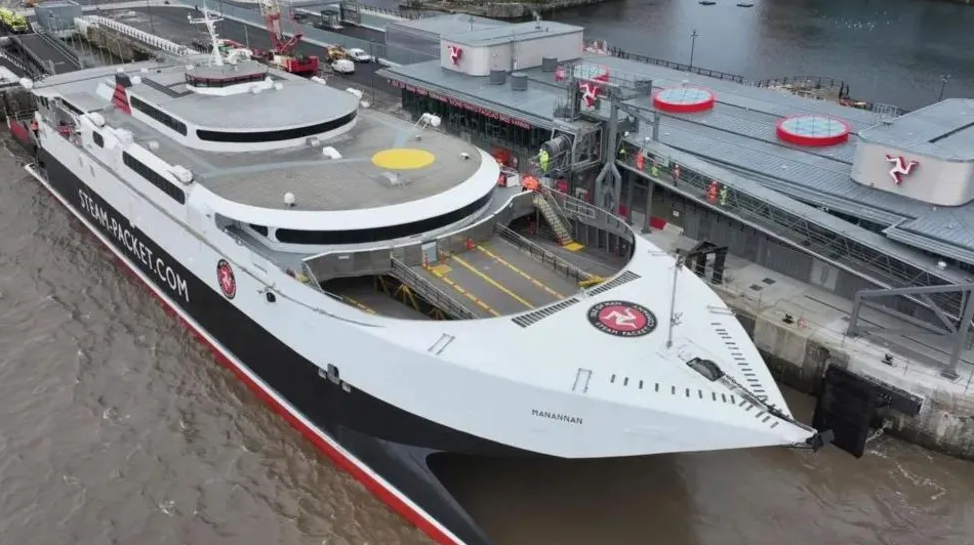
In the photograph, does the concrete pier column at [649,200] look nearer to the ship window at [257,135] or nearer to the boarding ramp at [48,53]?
the ship window at [257,135]

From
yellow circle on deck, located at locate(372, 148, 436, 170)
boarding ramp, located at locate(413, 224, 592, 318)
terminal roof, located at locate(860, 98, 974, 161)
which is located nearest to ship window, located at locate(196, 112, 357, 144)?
yellow circle on deck, located at locate(372, 148, 436, 170)

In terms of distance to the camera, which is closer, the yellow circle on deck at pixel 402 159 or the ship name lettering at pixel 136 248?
the yellow circle on deck at pixel 402 159

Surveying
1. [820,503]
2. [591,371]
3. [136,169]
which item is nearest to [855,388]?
[820,503]

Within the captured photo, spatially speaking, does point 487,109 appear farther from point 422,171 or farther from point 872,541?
point 872,541

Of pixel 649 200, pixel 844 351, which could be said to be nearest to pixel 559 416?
pixel 844 351

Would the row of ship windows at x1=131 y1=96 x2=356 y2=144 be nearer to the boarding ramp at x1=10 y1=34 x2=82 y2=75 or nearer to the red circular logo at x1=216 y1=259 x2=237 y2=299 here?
the red circular logo at x1=216 y1=259 x2=237 y2=299

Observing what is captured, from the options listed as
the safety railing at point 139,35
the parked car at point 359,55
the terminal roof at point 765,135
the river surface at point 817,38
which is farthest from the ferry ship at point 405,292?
the river surface at point 817,38
